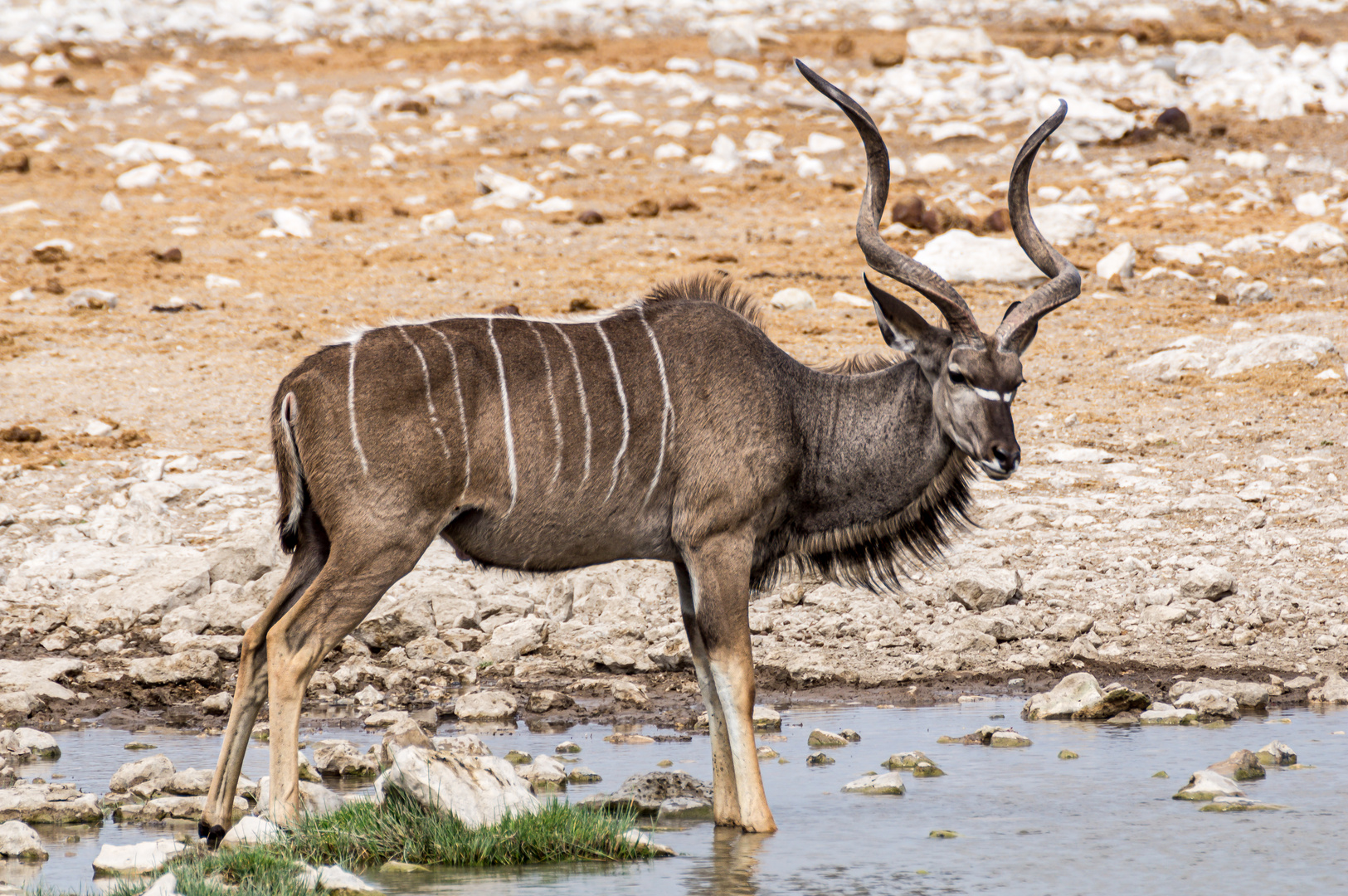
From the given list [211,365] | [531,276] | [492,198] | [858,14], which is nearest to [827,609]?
[211,365]

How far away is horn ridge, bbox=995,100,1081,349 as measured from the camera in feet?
19.7

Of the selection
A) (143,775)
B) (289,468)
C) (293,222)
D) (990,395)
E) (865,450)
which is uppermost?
(293,222)

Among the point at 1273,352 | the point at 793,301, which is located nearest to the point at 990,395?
the point at 1273,352

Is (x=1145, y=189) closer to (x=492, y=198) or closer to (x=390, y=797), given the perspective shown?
(x=492, y=198)

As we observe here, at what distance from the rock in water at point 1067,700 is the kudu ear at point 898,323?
1877 mm

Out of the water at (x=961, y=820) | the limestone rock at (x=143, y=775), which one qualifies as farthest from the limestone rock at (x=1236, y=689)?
the limestone rock at (x=143, y=775)

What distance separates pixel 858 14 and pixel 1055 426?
71.6ft

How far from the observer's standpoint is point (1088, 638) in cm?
805

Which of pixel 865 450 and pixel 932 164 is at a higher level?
pixel 932 164

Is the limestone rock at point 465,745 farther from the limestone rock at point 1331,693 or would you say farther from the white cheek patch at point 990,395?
the limestone rock at point 1331,693

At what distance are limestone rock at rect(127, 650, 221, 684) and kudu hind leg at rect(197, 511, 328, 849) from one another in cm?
206

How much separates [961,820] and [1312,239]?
422 inches

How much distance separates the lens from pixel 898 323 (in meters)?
6.08

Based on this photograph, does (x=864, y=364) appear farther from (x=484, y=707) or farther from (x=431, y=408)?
(x=484, y=707)
